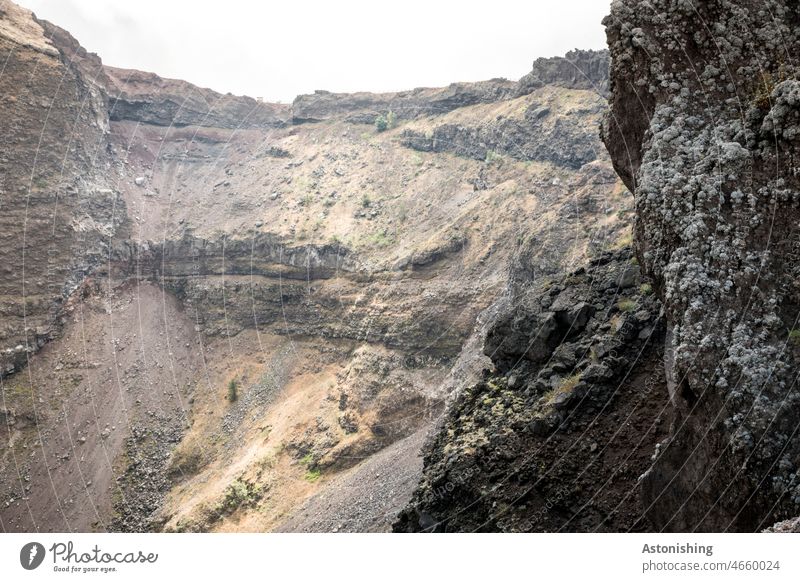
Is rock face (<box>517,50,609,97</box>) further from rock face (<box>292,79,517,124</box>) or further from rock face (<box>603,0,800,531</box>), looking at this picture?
rock face (<box>603,0,800,531</box>)

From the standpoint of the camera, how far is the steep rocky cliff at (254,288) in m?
60.3

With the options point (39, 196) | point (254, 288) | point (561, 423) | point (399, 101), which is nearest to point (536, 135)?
point (399, 101)

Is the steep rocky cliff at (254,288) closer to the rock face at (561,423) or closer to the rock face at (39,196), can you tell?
the rock face at (39,196)

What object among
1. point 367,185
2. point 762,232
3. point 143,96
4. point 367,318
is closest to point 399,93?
point 367,185

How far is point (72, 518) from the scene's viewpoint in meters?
57.2

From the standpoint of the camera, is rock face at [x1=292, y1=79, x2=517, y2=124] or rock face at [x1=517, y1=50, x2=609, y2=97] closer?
rock face at [x1=517, y1=50, x2=609, y2=97]

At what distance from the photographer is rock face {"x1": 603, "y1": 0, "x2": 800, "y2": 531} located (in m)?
16.2

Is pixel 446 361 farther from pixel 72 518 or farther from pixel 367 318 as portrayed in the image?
pixel 72 518
